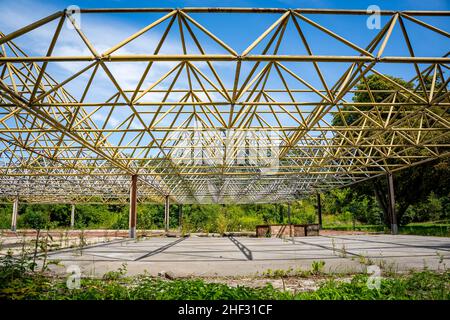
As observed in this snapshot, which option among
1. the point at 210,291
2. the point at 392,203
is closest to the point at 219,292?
the point at 210,291

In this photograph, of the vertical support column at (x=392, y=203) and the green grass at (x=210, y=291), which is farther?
the vertical support column at (x=392, y=203)

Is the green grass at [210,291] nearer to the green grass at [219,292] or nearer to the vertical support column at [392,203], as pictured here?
the green grass at [219,292]

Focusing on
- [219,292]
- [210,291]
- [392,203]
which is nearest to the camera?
[219,292]

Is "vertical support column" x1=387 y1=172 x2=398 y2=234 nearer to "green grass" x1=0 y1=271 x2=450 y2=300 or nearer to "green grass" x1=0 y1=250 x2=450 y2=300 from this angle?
"green grass" x1=0 y1=250 x2=450 y2=300

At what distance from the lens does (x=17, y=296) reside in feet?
15.0

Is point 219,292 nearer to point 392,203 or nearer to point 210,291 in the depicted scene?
point 210,291

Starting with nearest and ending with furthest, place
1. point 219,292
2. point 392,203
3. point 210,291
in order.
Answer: point 219,292 < point 210,291 < point 392,203

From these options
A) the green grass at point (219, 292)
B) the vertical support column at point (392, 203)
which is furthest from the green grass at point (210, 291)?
the vertical support column at point (392, 203)

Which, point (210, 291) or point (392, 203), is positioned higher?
point (392, 203)

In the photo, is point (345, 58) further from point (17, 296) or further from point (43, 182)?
point (43, 182)

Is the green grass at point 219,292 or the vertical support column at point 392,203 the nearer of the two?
the green grass at point 219,292

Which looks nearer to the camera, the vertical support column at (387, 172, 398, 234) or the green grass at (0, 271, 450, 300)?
the green grass at (0, 271, 450, 300)

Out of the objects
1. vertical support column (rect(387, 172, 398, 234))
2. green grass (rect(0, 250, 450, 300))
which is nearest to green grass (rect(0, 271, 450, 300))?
green grass (rect(0, 250, 450, 300))

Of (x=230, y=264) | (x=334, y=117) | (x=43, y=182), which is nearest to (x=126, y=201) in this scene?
(x=43, y=182)
